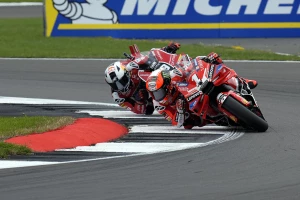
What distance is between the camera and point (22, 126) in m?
11.3

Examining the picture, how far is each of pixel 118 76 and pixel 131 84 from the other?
0.34m

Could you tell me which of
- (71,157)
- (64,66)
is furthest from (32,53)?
(71,157)

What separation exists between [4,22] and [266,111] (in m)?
21.4

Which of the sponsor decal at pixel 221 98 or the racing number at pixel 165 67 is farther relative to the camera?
the racing number at pixel 165 67

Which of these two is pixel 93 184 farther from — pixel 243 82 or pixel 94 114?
pixel 94 114

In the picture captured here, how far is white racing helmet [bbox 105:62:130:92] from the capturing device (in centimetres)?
1301

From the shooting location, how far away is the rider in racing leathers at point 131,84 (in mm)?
13000

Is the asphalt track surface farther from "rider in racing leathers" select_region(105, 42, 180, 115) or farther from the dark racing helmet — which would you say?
"rider in racing leathers" select_region(105, 42, 180, 115)

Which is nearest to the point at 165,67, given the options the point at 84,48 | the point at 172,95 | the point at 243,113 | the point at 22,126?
the point at 172,95

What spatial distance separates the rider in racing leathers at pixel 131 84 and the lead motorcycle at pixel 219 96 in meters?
1.03

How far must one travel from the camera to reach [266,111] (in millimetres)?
13656

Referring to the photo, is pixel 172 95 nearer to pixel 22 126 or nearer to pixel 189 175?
pixel 22 126

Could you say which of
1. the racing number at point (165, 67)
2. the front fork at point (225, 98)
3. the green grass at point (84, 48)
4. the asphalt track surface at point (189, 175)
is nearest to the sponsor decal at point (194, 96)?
the front fork at point (225, 98)

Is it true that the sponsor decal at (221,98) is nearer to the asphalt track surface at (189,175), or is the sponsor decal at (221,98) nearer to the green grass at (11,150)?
the asphalt track surface at (189,175)
